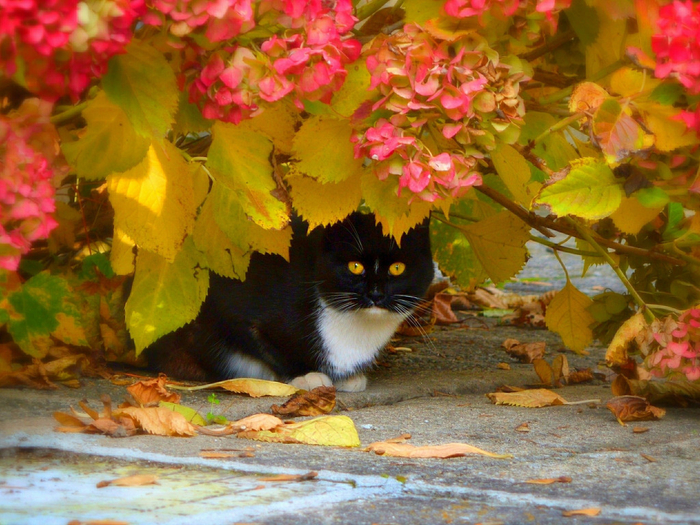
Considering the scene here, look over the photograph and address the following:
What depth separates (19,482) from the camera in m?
1.14

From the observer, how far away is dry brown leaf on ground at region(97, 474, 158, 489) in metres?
1.14

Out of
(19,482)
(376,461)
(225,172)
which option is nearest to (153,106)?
(225,172)

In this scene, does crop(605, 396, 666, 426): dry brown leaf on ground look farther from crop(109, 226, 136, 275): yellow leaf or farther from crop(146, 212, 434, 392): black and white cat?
crop(109, 226, 136, 275): yellow leaf

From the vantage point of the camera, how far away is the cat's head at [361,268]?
2.29 metres

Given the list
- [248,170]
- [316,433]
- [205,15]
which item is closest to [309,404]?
[316,433]

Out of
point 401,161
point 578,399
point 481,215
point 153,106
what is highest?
point 153,106

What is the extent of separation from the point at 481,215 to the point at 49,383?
3.91ft

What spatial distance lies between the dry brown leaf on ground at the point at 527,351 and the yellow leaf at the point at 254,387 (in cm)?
91

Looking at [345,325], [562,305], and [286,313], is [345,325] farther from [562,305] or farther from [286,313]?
[562,305]

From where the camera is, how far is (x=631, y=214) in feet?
5.36

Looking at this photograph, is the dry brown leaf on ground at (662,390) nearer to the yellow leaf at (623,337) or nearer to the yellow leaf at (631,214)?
the yellow leaf at (623,337)

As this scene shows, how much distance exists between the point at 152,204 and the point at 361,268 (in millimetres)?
991

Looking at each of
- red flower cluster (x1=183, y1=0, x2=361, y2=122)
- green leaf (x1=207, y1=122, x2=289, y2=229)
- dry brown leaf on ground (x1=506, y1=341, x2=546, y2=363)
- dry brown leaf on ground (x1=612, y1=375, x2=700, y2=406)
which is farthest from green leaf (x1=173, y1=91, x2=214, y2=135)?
dry brown leaf on ground (x1=506, y1=341, x2=546, y2=363)

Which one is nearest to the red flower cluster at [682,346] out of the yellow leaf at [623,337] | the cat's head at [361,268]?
the yellow leaf at [623,337]
